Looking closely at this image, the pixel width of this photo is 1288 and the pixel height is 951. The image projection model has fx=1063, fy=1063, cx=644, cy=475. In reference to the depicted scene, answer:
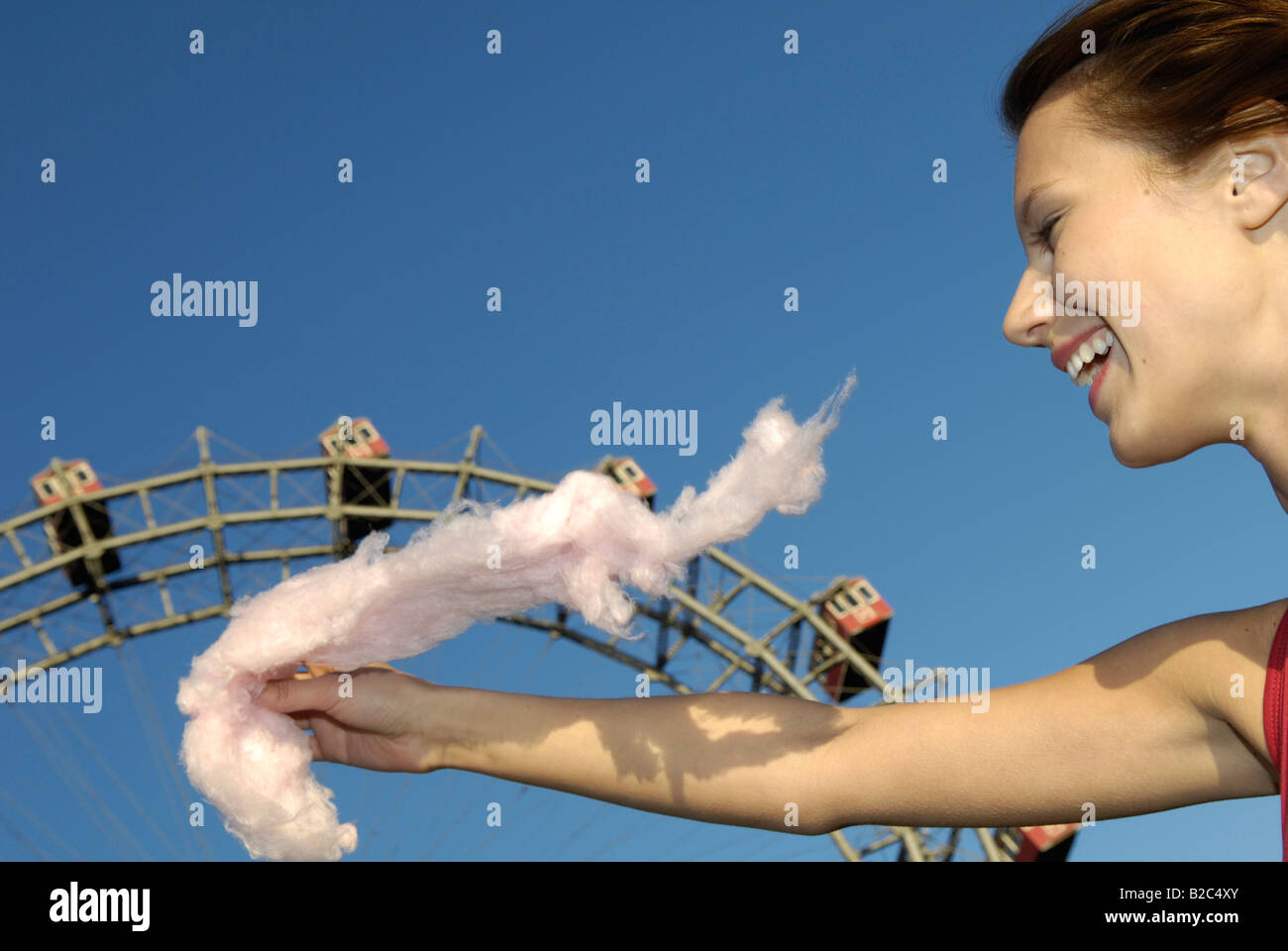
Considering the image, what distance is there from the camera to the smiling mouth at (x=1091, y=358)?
70.0 inches

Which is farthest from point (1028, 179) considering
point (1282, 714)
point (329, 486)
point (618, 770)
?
point (329, 486)

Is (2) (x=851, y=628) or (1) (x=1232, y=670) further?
(2) (x=851, y=628)

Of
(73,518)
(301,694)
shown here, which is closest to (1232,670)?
(301,694)

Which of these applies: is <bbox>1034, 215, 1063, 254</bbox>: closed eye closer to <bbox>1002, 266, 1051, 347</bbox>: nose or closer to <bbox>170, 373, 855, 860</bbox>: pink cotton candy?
<bbox>1002, 266, 1051, 347</bbox>: nose

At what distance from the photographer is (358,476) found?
2083 centimetres

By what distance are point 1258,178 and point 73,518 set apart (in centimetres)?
2202

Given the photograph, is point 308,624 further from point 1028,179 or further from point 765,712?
point 1028,179

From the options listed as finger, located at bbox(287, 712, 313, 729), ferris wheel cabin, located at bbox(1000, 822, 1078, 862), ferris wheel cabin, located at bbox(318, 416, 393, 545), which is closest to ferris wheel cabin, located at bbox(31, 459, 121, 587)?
ferris wheel cabin, located at bbox(318, 416, 393, 545)

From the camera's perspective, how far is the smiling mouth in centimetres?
178

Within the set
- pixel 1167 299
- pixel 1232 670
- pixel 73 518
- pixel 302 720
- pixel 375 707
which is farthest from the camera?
pixel 73 518

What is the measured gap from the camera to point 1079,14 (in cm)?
196

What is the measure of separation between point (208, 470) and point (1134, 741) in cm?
2059

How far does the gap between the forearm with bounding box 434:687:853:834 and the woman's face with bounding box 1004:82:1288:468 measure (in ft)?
2.86

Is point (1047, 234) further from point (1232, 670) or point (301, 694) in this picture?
point (301, 694)
